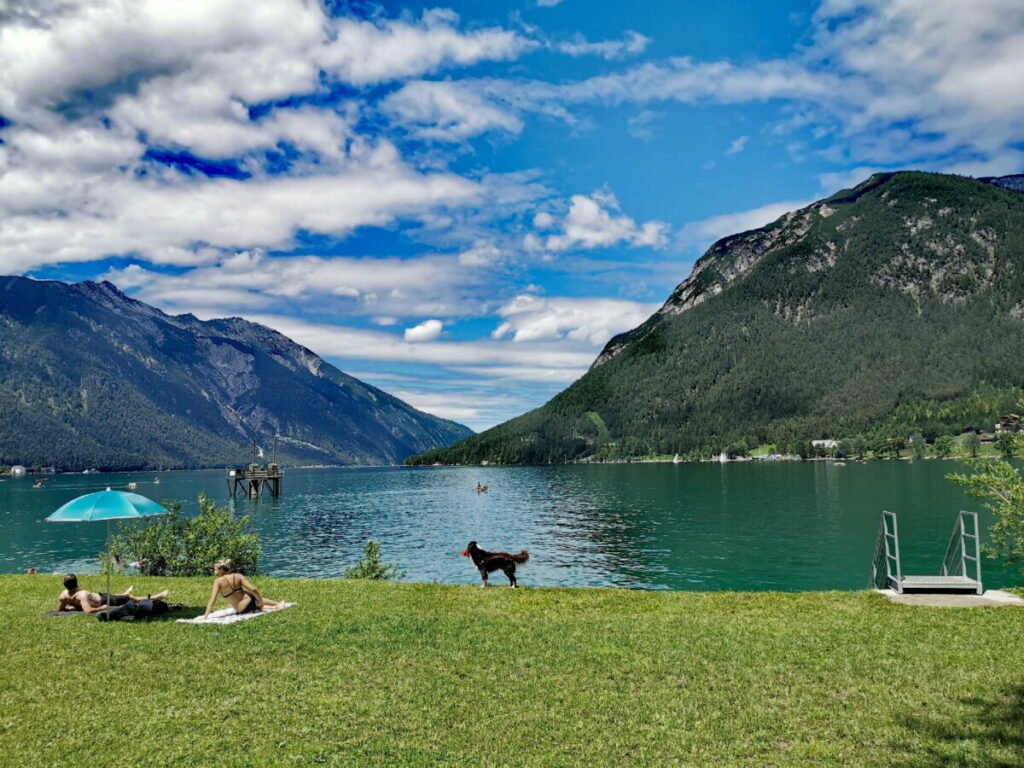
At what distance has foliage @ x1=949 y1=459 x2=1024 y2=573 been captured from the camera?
22.7 metres

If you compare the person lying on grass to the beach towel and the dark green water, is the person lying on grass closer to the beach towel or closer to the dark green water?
the beach towel

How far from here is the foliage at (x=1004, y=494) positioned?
893 inches

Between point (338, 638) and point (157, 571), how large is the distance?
90.9 ft

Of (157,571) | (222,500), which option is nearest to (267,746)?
(157,571)

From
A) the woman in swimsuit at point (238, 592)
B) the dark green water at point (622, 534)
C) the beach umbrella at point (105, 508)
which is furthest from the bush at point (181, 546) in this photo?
the dark green water at point (622, 534)

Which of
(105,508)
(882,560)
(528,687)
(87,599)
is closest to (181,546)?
(87,599)

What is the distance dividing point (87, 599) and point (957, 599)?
Answer: 26759mm

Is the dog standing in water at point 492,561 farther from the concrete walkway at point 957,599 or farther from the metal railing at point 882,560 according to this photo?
the metal railing at point 882,560

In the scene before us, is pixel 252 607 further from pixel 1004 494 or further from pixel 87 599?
pixel 1004 494

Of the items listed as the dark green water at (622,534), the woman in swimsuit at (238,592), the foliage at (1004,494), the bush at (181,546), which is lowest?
the dark green water at (622,534)

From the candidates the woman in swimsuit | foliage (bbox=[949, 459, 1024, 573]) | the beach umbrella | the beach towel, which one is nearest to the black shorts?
the woman in swimsuit

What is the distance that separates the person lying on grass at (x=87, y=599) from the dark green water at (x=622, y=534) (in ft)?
116

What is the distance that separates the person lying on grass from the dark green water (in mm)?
35249

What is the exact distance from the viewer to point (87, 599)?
1997 cm
